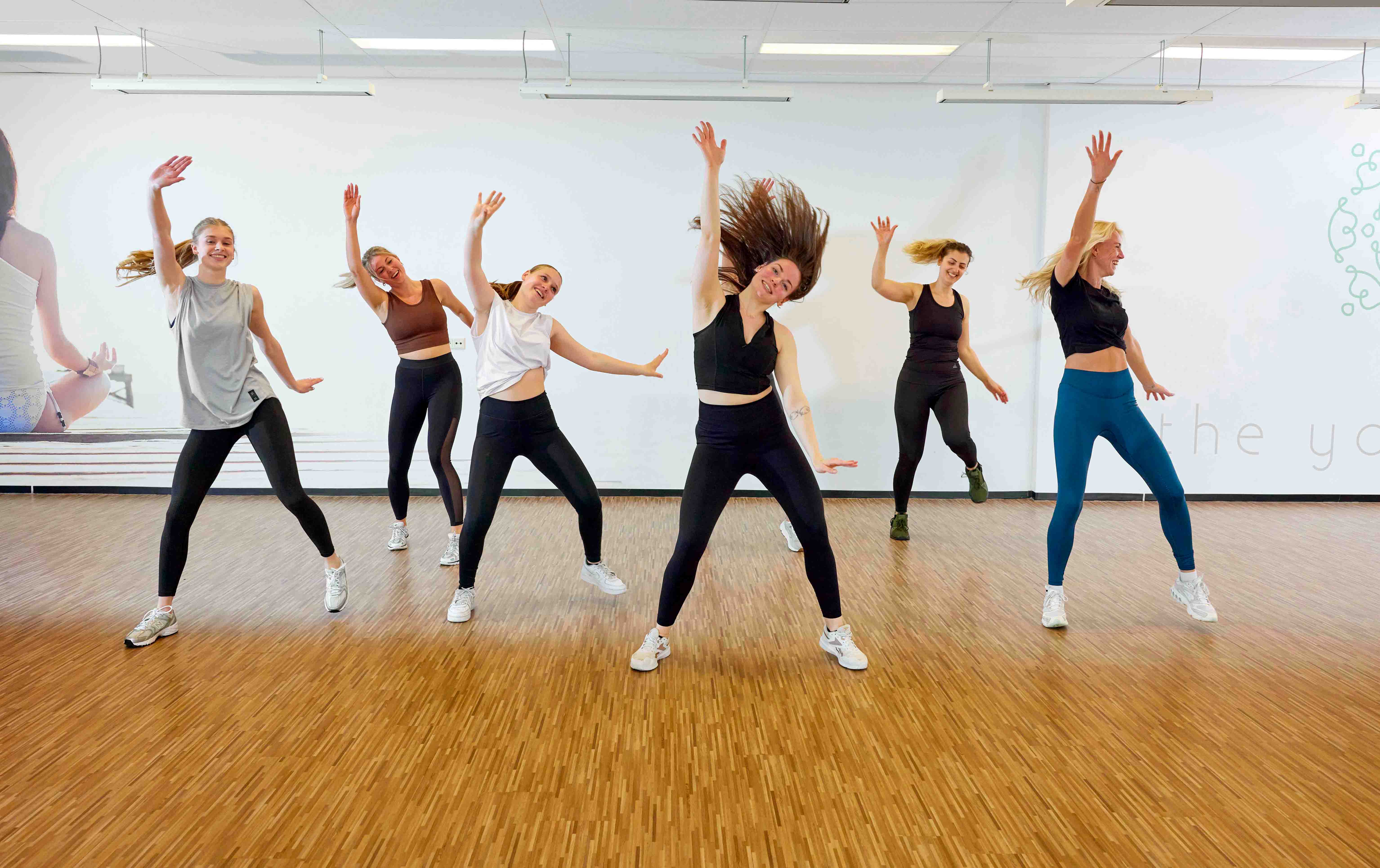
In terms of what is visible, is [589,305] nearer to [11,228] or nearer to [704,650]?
[704,650]

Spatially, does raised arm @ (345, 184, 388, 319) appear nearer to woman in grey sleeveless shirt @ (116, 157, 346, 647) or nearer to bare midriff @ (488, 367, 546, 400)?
woman in grey sleeveless shirt @ (116, 157, 346, 647)

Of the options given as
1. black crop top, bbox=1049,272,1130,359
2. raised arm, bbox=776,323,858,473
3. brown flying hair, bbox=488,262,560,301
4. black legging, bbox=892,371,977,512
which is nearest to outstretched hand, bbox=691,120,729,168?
raised arm, bbox=776,323,858,473

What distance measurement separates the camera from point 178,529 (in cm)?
302

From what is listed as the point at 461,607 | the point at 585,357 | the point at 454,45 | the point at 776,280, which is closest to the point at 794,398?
the point at 776,280

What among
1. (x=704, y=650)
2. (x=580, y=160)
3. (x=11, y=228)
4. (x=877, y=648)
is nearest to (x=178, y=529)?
(x=704, y=650)

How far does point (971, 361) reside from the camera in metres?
4.53

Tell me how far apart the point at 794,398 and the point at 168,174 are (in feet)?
7.40

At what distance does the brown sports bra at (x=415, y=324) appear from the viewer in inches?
155

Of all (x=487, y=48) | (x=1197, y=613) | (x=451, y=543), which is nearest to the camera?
(x=1197, y=613)

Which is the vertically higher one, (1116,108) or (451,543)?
(1116,108)

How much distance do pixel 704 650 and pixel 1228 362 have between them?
4760 millimetres

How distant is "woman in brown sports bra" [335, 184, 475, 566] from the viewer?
3926mm

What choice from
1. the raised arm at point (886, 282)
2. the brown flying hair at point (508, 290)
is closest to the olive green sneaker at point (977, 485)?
the raised arm at point (886, 282)

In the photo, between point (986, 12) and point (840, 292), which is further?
point (840, 292)
